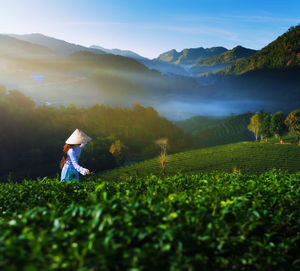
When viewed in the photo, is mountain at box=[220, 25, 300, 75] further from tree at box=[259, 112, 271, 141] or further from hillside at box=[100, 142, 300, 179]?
hillside at box=[100, 142, 300, 179]

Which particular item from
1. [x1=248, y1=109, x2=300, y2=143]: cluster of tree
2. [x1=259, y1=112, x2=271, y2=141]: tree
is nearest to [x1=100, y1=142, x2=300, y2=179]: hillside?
[x1=248, y1=109, x2=300, y2=143]: cluster of tree

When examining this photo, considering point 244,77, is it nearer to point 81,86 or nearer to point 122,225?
point 81,86

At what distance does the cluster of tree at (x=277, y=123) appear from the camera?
58900 mm

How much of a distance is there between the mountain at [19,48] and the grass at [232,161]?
8155cm

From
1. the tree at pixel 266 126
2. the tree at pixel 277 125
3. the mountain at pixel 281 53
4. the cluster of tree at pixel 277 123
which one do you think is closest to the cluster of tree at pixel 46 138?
the cluster of tree at pixel 277 123

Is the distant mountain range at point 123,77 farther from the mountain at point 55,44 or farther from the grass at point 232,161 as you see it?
the grass at point 232,161

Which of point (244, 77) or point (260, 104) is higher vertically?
point (244, 77)

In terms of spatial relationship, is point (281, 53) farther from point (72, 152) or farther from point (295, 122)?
point (72, 152)

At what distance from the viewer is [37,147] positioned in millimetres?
59656

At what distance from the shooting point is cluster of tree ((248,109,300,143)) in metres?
58.9

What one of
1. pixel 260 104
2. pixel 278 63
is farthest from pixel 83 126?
pixel 278 63

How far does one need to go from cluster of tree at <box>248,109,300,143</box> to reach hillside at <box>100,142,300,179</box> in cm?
629

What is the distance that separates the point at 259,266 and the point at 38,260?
7.17 ft

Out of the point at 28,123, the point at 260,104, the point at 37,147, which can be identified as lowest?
the point at 37,147
